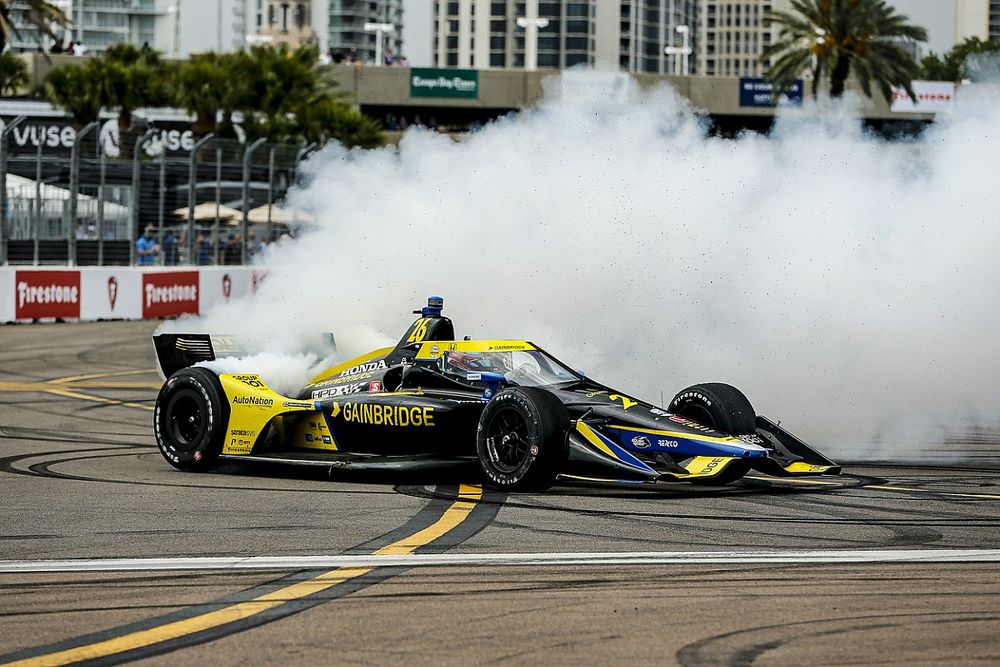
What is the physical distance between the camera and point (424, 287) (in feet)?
57.1

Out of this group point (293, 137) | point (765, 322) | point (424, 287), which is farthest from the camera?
point (293, 137)

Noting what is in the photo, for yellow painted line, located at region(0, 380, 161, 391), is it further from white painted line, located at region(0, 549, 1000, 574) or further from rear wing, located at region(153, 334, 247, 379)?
white painted line, located at region(0, 549, 1000, 574)

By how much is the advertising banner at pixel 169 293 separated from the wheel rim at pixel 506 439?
80.0 ft

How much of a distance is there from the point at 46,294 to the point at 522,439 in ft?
76.9

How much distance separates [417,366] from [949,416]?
5.79 metres

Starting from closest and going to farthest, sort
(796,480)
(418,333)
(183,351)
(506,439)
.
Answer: (506,439)
(796,480)
(418,333)
(183,351)

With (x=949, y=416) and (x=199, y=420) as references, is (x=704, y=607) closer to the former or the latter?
(x=199, y=420)

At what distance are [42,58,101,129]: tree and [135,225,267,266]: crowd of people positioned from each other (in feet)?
74.9

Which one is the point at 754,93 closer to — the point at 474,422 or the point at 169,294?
the point at 169,294

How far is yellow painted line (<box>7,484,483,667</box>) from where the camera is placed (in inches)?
243

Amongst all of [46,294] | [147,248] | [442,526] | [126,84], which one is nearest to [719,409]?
[442,526]

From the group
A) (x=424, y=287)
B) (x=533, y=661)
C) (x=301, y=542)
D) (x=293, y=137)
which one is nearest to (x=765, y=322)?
(x=424, y=287)

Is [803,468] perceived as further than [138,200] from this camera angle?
No

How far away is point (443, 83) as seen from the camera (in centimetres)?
8456
